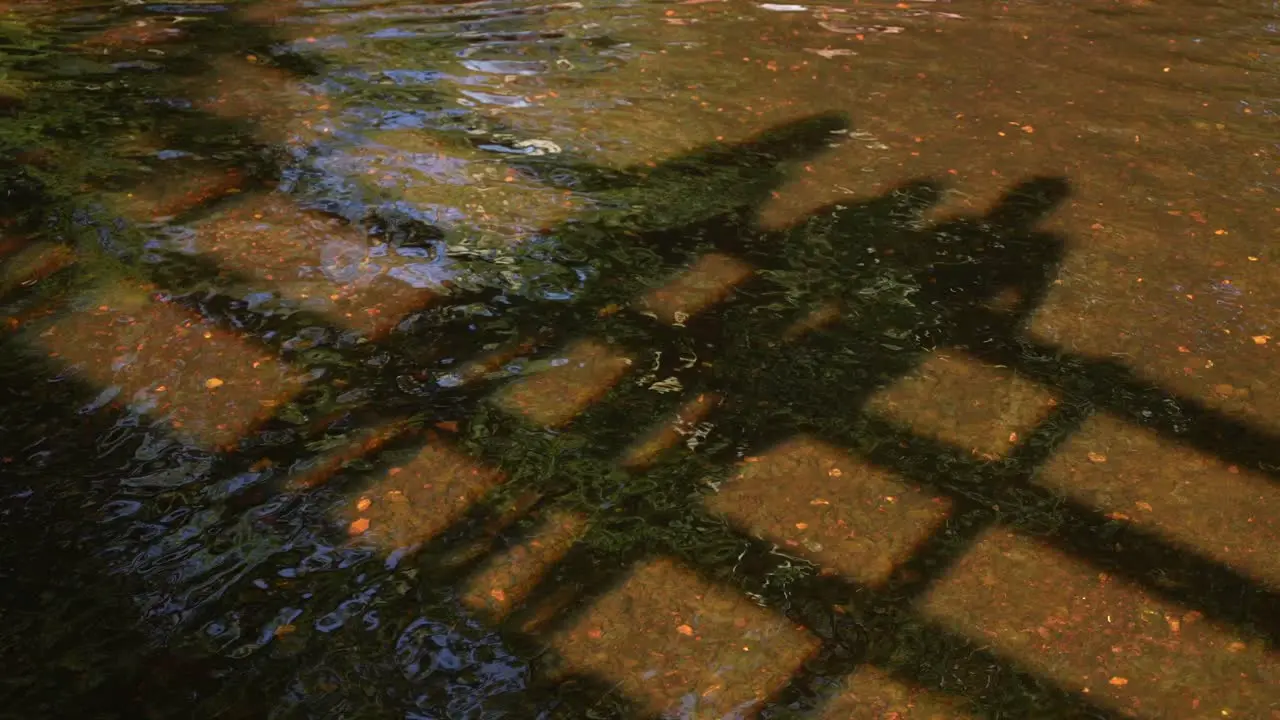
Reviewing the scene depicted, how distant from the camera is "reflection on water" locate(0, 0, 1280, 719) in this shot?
2867 mm

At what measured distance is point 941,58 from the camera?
6.50 metres

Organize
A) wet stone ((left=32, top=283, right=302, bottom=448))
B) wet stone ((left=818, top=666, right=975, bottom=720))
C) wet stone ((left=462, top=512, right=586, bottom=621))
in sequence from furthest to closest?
wet stone ((left=32, top=283, right=302, bottom=448)) < wet stone ((left=462, top=512, right=586, bottom=621)) < wet stone ((left=818, top=666, right=975, bottom=720))

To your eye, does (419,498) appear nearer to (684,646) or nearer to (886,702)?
Answer: (684,646)

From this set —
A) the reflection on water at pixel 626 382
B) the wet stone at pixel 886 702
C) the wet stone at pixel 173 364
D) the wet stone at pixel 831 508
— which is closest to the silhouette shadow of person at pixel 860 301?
the reflection on water at pixel 626 382

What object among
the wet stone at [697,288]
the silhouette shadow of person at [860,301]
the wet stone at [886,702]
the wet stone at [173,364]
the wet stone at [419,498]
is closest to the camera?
the wet stone at [886,702]

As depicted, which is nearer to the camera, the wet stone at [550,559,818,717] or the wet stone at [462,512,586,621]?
the wet stone at [550,559,818,717]

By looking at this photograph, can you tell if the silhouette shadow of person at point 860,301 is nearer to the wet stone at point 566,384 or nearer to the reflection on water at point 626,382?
the reflection on water at point 626,382

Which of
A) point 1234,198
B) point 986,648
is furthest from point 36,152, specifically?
point 1234,198

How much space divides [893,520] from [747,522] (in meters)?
0.40

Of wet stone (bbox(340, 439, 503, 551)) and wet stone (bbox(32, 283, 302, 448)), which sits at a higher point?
wet stone (bbox(32, 283, 302, 448))

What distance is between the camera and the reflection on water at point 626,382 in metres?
2.87

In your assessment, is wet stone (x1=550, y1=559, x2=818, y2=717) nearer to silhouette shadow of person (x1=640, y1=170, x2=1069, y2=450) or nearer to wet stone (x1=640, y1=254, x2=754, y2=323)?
silhouette shadow of person (x1=640, y1=170, x2=1069, y2=450)

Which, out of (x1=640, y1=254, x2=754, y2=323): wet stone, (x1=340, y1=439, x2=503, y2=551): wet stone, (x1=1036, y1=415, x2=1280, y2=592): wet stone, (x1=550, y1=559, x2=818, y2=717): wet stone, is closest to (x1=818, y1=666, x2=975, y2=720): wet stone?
(x1=550, y1=559, x2=818, y2=717): wet stone

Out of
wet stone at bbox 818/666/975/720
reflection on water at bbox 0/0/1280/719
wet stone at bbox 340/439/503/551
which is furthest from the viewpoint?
wet stone at bbox 340/439/503/551
